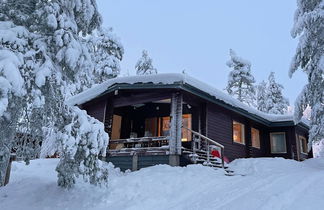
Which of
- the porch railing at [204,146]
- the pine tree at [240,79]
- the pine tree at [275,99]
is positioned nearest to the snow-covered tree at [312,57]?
the porch railing at [204,146]

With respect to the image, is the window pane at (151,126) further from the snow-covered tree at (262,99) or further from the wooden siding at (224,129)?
the snow-covered tree at (262,99)

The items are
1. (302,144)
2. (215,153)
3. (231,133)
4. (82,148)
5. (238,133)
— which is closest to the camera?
(82,148)

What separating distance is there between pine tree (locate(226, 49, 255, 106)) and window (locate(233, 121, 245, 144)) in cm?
1652

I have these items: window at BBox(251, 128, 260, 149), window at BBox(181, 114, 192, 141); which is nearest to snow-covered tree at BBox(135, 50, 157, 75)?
window at BBox(251, 128, 260, 149)

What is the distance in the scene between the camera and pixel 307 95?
1231 cm

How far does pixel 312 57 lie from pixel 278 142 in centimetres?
780

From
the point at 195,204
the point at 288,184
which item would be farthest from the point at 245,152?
the point at 195,204

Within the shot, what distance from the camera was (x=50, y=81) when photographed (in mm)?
7102

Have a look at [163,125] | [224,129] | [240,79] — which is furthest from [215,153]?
[240,79]

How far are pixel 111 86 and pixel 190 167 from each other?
5034 millimetres

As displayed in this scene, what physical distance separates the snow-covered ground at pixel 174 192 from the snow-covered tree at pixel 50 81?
1.98 ft

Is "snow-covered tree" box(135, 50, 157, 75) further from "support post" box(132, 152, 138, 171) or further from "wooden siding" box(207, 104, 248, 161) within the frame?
"support post" box(132, 152, 138, 171)

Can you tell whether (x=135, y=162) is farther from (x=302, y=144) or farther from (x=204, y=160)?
(x=302, y=144)

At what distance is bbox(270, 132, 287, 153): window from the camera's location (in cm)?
1837
